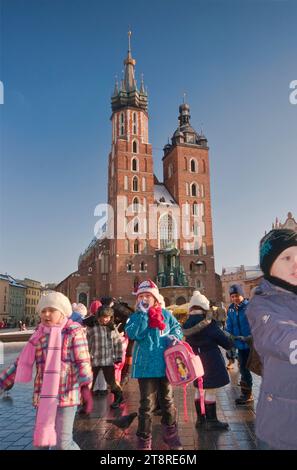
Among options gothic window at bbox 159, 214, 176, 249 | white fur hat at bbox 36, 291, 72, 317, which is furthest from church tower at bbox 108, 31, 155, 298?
white fur hat at bbox 36, 291, 72, 317

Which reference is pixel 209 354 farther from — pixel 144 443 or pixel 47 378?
pixel 47 378

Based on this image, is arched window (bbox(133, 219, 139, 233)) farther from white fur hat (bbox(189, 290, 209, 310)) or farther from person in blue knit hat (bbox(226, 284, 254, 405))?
white fur hat (bbox(189, 290, 209, 310))

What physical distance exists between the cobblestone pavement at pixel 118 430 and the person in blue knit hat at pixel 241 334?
1.00ft

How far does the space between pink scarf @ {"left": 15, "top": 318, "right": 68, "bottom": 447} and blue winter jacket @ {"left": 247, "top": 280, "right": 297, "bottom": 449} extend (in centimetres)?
172

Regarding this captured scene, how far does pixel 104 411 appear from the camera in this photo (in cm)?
538

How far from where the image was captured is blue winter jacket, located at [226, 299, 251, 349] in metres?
6.00

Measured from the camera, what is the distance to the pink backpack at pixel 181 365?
3.72 metres

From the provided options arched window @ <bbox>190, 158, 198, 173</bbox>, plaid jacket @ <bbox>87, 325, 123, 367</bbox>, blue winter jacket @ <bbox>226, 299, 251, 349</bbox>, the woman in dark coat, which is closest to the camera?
the woman in dark coat

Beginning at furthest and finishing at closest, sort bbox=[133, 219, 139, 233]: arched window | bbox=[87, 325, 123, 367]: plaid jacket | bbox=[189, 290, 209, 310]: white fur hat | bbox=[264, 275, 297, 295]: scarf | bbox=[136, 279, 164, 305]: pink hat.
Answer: bbox=[133, 219, 139, 233]: arched window → bbox=[87, 325, 123, 367]: plaid jacket → bbox=[189, 290, 209, 310]: white fur hat → bbox=[136, 279, 164, 305]: pink hat → bbox=[264, 275, 297, 295]: scarf

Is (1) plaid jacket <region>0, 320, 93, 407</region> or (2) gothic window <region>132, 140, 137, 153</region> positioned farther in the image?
(2) gothic window <region>132, 140, 137, 153</region>

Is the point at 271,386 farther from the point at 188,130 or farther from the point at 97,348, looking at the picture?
the point at 188,130

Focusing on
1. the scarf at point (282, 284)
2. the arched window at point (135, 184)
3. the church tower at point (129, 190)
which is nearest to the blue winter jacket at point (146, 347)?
the scarf at point (282, 284)

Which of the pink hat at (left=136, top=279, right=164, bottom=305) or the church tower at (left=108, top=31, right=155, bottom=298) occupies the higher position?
the church tower at (left=108, top=31, right=155, bottom=298)

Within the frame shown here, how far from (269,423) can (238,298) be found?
436 cm
